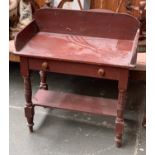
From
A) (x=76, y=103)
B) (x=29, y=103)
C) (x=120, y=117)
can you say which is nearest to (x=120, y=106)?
(x=120, y=117)

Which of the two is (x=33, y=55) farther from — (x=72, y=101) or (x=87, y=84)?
(x=87, y=84)

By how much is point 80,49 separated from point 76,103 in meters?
0.40

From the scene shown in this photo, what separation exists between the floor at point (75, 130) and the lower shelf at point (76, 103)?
23cm

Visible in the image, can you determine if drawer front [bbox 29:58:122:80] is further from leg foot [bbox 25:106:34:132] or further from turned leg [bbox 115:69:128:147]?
leg foot [bbox 25:106:34:132]

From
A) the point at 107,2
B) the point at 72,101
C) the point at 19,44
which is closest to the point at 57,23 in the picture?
the point at 19,44

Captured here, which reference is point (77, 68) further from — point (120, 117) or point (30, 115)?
point (30, 115)

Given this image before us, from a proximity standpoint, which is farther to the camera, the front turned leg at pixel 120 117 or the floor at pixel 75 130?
the floor at pixel 75 130

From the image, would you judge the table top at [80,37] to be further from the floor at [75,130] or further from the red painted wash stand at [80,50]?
the floor at [75,130]

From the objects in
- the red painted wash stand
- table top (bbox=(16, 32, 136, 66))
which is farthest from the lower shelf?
table top (bbox=(16, 32, 136, 66))

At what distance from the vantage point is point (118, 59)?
1.57 meters

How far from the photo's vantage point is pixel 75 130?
2.02 metres

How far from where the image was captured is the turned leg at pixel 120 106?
62.0 inches

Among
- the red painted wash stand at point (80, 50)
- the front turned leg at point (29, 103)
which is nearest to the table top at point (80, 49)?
the red painted wash stand at point (80, 50)

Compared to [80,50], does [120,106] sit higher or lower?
lower
